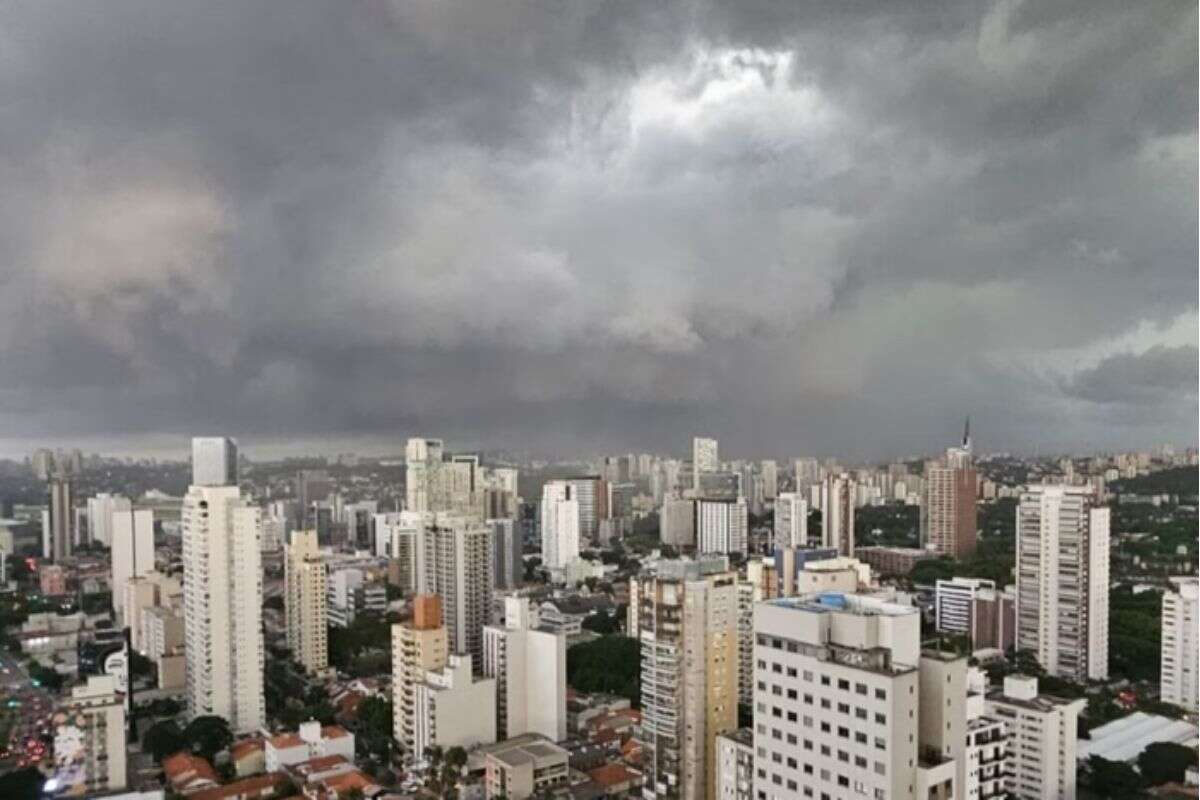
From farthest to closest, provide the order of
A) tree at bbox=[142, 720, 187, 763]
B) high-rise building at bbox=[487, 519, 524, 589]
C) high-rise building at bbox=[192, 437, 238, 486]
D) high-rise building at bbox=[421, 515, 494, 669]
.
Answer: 1. high-rise building at bbox=[487, 519, 524, 589]
2. high-rise building at bbox=[421, 515, 494, 669]
3. high-rise building at bbox=[192, 437, 238, 486]
4. tree at bbox=[142, 720, 187, 763]

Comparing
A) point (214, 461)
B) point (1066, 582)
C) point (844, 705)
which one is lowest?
point (1066, 582)

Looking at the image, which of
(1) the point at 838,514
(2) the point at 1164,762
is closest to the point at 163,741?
(2) the point at 1164,762

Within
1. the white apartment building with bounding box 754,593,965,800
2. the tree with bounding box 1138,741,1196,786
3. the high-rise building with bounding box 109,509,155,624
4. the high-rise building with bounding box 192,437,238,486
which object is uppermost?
the high-rise building with bounding box 192,437,238,486

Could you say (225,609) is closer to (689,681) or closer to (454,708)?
(454,708)

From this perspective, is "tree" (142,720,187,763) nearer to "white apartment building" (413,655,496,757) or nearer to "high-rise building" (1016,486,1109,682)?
"white apartment building" (413,655,496,757)

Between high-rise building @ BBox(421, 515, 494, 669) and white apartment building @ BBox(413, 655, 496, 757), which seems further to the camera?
high-rise building @ BBox(421, 515, 494, 669)

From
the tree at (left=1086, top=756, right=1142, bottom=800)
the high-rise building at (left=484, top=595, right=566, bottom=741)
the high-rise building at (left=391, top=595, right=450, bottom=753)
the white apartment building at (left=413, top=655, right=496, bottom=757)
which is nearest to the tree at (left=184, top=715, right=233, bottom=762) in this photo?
the high-rise building at (left=391, top=595, right=450, bottom=753)
